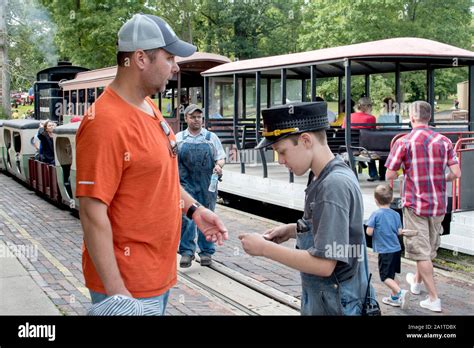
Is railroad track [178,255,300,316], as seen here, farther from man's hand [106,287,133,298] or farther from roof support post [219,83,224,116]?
roof support post [219,83,224,116]

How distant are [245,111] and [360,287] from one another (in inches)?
516

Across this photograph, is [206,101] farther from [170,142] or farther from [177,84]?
[170,142]

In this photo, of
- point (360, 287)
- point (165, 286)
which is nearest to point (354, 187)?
point (360, 287)

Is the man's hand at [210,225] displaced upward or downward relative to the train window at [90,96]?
downward

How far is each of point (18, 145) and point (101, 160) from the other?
17070 mm

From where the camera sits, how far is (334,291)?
291 centimetres

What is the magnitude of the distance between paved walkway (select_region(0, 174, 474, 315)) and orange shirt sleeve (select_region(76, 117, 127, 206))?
11.7 feet

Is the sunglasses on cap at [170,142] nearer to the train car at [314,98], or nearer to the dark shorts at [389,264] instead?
the dark shorts at [389,264]

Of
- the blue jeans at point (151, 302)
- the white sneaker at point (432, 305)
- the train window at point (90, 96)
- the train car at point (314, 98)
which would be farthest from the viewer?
the train window at point (90, 96)

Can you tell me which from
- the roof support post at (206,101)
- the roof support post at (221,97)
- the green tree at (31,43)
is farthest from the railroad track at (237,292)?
the green tree at (31,43)

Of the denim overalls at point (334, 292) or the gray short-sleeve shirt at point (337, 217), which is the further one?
the denim overalls at point (334, 292)

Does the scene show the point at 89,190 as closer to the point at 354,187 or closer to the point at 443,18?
the point at 354,187

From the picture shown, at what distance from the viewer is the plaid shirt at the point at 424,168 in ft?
22.7
